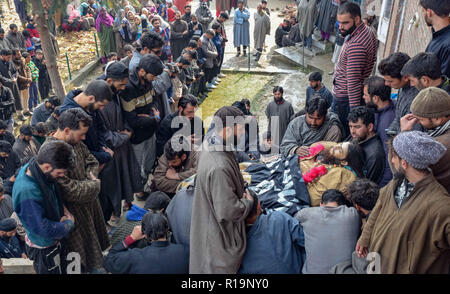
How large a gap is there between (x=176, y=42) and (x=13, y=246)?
8367 mm

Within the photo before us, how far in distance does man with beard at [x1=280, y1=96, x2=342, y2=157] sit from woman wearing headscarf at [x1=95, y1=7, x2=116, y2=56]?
8431 mm

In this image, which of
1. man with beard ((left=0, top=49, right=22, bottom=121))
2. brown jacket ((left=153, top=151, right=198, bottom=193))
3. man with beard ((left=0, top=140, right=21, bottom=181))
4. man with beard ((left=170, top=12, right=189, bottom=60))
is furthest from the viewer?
man with beard ((left=170, top=12, right=189, bottom=60))

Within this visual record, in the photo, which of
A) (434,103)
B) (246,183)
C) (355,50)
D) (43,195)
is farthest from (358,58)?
(43,195)

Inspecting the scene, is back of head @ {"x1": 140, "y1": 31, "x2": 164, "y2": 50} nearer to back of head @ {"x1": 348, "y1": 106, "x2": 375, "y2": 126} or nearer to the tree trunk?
the tree trunk

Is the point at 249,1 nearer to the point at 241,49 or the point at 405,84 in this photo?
the point at 241,49

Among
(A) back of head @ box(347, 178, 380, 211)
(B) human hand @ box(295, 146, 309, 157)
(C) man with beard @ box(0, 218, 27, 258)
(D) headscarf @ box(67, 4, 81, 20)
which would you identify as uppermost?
(A) back of head @ box(347, 178, 380, 211)

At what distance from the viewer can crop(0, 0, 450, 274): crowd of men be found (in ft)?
9.50

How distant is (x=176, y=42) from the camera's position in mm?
11727

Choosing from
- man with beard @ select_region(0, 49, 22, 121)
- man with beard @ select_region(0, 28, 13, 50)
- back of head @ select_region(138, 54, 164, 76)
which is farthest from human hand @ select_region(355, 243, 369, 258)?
man with beard @ select_region(0, 28, 13, 50)

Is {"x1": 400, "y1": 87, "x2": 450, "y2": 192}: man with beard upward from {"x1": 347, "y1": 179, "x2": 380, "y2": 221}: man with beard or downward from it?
upward

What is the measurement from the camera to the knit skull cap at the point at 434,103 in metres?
3.02

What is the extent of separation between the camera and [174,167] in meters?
5.02

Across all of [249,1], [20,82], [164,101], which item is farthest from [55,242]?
[249,1]

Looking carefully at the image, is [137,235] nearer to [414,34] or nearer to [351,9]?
[351,9]
